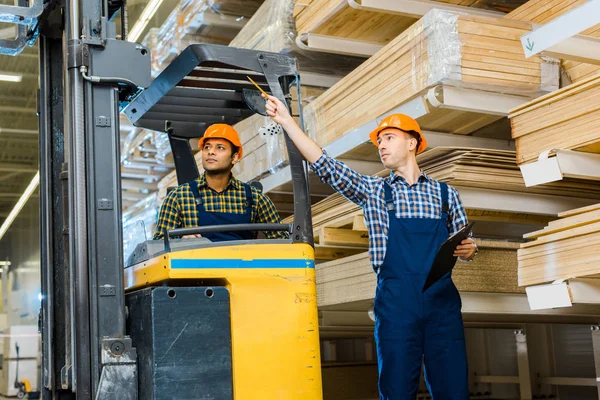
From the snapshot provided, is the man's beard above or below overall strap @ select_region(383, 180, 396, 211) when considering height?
above

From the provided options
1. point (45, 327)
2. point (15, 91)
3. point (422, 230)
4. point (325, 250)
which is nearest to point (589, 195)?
point (422, 230)

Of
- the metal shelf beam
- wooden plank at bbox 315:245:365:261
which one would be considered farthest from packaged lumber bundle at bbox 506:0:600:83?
wooden plank at bbox 315:245:365:261

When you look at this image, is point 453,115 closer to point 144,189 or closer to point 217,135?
point 217,135

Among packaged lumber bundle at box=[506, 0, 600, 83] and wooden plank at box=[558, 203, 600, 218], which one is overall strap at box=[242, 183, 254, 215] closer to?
wooden plank at box=[558, 203, 600, 218]

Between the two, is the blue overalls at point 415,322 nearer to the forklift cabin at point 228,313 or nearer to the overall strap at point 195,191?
the forklift cabin at point 228,313

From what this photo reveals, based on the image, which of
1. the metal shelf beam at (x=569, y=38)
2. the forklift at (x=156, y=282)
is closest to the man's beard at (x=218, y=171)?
the forklift at (x=156, y=282)

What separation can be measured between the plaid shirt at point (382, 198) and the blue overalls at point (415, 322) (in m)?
0.07

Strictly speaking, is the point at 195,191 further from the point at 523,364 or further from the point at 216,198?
the point at 523,364

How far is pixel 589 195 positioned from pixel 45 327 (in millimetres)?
3423

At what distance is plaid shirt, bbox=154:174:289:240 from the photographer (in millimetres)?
4426

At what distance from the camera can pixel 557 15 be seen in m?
5.02

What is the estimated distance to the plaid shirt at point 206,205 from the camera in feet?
14.5

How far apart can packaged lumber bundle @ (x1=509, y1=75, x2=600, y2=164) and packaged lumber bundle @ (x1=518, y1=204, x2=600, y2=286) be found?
0.36 m

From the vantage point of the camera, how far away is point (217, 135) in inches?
178
